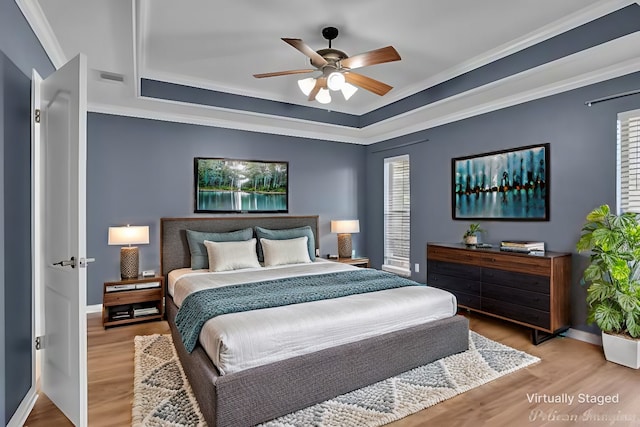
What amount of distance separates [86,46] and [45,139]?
0.94m

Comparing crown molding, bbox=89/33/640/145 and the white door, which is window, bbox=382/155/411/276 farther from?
the white door

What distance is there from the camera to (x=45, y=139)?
93.0 inches

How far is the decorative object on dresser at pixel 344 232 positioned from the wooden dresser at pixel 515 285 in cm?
160

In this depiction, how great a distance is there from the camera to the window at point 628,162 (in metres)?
2.99

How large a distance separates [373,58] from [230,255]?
262cm

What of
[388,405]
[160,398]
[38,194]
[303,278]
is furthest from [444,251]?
[38,194]

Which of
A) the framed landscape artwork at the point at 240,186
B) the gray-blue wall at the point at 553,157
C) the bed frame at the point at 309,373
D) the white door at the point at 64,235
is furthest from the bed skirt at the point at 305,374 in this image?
the framed landscape artwork at the point at 240,186

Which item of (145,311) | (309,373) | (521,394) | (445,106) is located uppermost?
(445,106)

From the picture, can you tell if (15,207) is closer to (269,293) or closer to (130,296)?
(269,293)

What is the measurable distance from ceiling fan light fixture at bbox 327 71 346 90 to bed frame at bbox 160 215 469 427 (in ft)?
6.66

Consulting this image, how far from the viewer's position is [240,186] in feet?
16.2

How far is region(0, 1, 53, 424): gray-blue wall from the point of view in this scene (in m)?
1.87

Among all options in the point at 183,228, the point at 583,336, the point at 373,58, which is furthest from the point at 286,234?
the point at 583,336

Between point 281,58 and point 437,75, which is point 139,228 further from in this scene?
point 437,75
